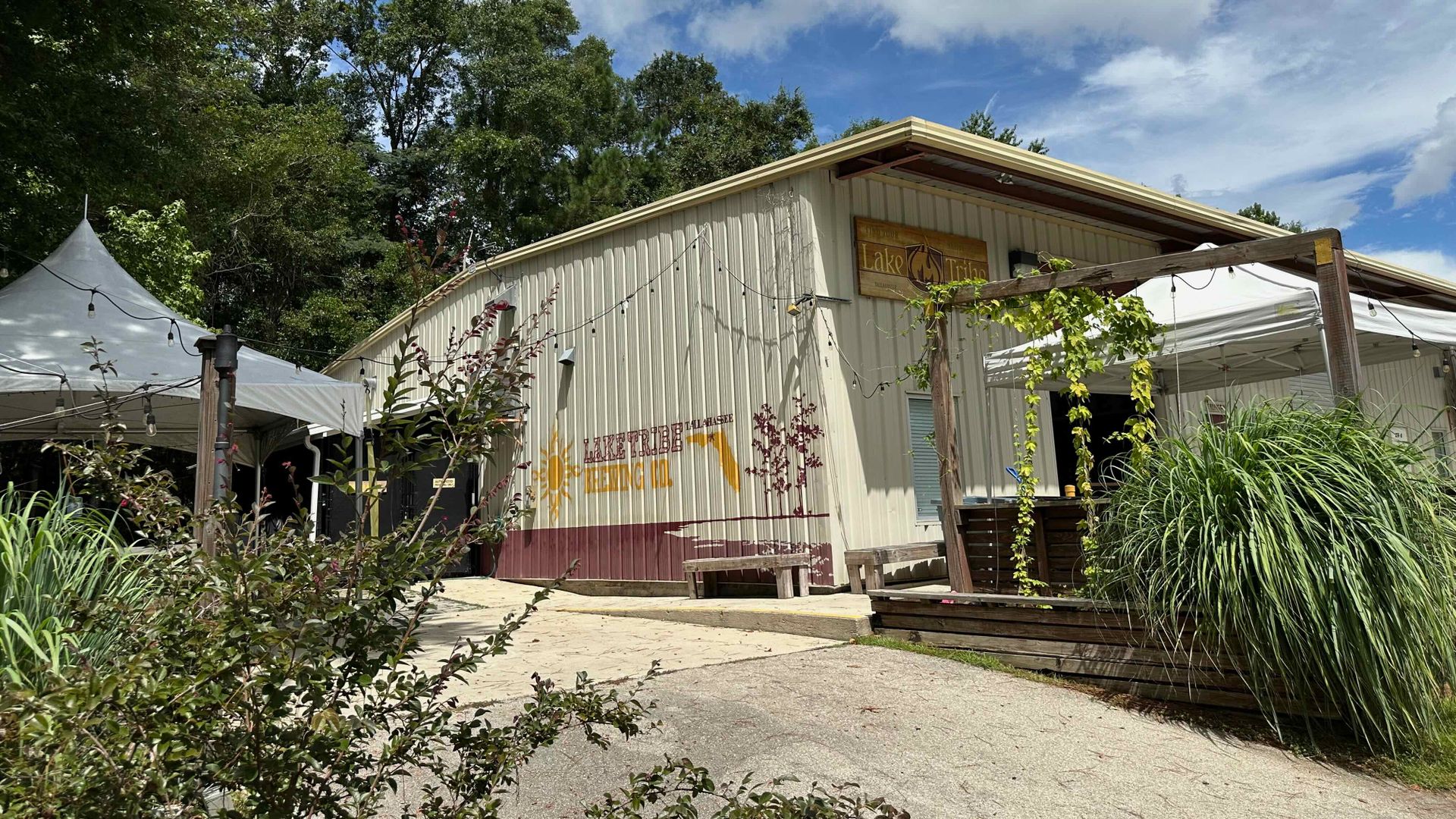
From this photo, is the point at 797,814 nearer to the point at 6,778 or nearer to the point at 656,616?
the point at 6,778

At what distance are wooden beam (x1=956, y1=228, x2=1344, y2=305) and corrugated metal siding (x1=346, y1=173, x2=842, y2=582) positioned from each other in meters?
3.06

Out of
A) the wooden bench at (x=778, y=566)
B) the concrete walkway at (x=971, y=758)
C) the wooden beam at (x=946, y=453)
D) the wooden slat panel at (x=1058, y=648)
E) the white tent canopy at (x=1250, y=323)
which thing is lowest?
the concrete walkway at (x=971, y=758)

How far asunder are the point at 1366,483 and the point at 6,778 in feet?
17.3

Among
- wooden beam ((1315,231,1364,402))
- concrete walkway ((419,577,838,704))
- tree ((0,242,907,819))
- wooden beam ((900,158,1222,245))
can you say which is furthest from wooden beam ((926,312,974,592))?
tree ((0,242,907,819))

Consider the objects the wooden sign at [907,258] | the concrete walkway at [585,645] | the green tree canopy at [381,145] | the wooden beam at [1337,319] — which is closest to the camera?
the wooden beam at [1337,319]

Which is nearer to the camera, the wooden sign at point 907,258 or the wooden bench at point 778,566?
the wooden bench at point 778,566

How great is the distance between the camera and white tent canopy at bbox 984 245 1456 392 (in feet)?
23.8

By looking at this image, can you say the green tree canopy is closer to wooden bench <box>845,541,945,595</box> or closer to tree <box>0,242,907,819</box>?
wooden bench <box>845,541,945,595</box>

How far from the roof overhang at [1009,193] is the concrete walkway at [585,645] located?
172 inches

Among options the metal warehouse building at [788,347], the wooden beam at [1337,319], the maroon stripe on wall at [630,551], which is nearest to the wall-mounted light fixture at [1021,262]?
the metal warehouse building at [788,347]

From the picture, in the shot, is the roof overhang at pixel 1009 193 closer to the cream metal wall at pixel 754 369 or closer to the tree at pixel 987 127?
the cream metal wall at pixel 754 369

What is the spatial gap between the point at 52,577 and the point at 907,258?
8.39m

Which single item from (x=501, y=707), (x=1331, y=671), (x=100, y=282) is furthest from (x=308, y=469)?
(x=1331, y=671)

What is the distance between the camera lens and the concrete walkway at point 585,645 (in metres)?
5.98
